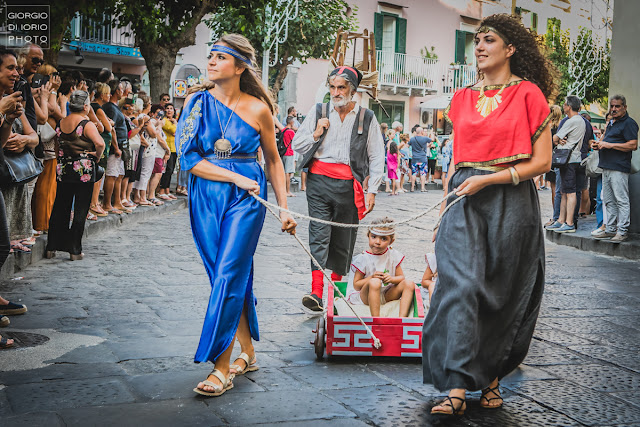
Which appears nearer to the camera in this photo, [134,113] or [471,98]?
[471,98]

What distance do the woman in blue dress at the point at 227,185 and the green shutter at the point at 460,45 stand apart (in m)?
37.0

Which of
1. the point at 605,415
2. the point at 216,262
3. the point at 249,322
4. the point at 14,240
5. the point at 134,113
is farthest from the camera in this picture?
the point at 134,113

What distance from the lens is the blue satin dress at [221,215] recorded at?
443cm

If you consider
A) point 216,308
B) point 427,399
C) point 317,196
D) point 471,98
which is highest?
point 471,98

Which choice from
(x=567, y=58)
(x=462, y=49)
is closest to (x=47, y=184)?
(x=462, y=49)

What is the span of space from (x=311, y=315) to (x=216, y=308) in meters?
2.12

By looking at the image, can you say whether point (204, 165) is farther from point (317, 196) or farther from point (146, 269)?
point (146, 269)

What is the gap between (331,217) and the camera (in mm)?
6699

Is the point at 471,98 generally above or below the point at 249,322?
above

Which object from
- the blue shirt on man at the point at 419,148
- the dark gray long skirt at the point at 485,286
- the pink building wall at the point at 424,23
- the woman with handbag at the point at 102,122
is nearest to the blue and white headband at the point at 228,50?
the dark gray long skirt at the point at 485,286

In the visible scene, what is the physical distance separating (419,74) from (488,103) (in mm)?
35492

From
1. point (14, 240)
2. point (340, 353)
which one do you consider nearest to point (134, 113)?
point (14, 240)

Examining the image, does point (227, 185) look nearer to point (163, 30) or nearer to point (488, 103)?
point (488, 103)

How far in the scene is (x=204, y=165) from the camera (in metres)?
4.59
